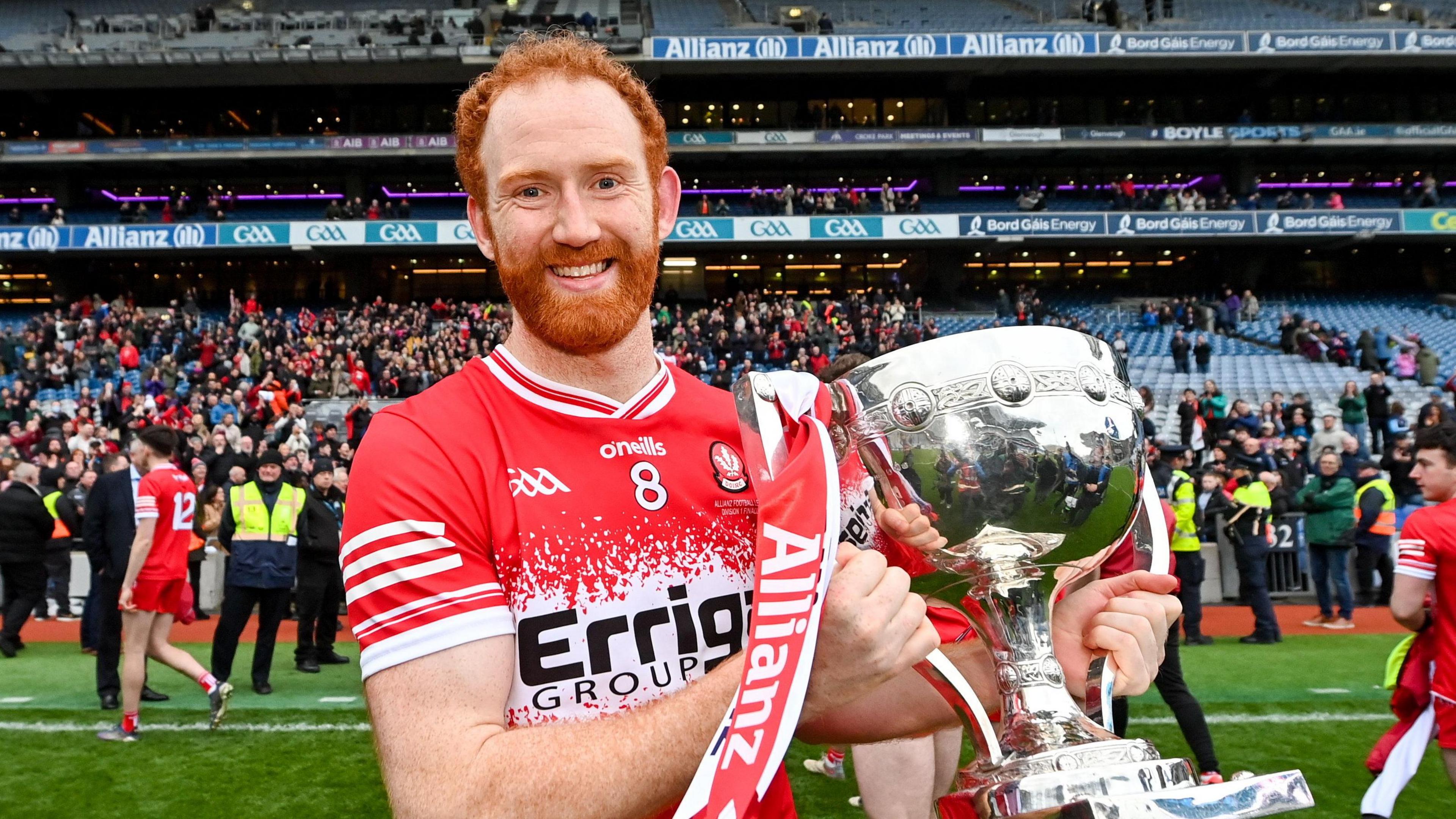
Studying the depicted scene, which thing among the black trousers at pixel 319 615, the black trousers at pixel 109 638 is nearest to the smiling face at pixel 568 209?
the black trousers at pixel 109 638

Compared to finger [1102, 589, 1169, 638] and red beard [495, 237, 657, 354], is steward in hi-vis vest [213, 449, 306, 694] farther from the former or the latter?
finger [1102, 589, 1169, 638]

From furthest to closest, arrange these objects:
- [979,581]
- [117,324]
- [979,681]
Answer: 1. [117,324]
2. [979,681]
3. [979,581]

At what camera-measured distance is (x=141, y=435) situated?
6.00 metres

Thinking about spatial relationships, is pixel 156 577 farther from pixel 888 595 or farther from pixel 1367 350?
pixel 1367 350

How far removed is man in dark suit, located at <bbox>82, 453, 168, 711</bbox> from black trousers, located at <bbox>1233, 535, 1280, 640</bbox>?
8714 mm

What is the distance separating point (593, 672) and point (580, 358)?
1.35 feet

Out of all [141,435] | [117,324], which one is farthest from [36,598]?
[117,324]

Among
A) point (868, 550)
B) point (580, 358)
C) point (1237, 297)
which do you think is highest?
point (1237, 297)

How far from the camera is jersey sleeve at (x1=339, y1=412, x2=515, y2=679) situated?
3.43ft

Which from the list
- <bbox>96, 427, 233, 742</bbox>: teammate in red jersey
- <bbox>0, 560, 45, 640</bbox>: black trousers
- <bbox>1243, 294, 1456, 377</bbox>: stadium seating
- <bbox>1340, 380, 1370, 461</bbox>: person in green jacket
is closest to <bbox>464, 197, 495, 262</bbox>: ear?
<bbox>96, 427, 233, 742</bbox>: teammate in red jersey

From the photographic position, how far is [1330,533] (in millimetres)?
9047

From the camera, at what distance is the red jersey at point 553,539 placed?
3.54 feet

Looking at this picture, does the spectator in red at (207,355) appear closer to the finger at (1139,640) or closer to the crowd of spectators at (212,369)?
the crowd of spectators at (212,369)

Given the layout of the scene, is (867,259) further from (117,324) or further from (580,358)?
(580,358)
